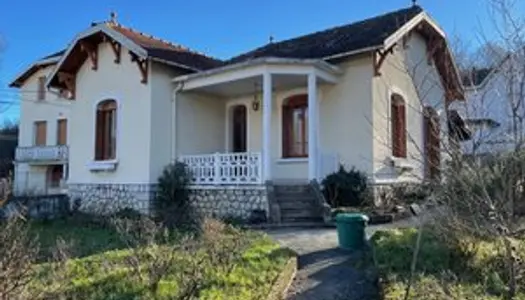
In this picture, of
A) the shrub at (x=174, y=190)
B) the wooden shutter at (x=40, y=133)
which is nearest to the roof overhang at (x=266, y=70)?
the shrub at (x=174, y=190)

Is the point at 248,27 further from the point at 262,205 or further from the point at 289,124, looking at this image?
the point at 262,205

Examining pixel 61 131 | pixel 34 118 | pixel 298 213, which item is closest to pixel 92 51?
pixel 298 213

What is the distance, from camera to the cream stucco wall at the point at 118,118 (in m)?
15.9

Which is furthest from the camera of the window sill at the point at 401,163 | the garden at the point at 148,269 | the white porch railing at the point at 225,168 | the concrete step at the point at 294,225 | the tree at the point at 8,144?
the tree at the point at 8,144

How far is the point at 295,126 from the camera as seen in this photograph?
16234mm

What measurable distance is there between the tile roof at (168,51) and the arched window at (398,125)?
6.41m

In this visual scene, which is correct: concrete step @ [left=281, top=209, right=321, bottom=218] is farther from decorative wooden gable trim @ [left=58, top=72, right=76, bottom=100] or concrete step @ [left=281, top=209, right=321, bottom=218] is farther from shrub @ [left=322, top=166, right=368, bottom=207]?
decorative wooden gable trim @ [left=58, top=72, right=76, bottom=100]

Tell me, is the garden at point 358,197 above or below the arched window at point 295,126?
below

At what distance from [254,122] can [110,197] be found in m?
5.44

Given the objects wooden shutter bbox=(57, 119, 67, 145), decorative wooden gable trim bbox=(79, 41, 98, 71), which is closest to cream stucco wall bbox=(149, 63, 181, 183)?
decorative wooden gable trim bbox=(79, 41, 98, 71)

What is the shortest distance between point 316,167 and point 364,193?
4.98ft

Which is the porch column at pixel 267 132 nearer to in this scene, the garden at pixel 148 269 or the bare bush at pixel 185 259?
the garden at pixel 148 269

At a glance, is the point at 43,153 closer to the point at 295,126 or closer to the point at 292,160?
the point at 295,126

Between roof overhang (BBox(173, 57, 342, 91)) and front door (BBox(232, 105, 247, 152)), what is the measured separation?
8.47ft
